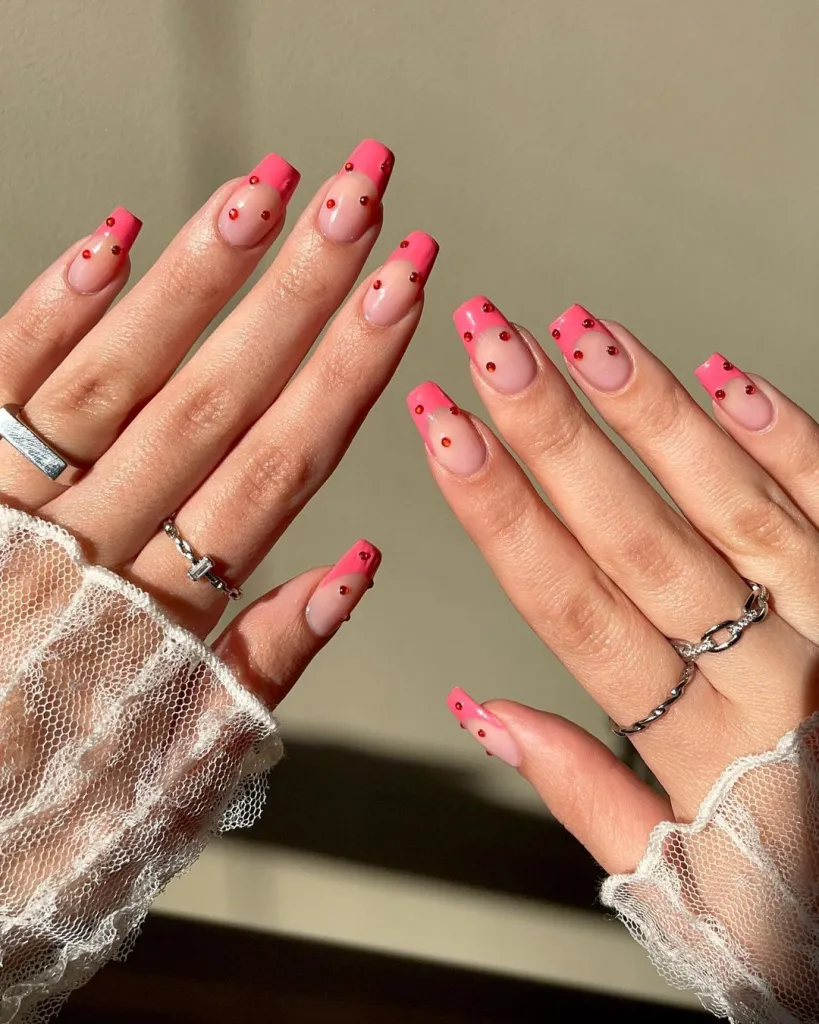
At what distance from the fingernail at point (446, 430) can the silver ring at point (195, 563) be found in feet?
0.61

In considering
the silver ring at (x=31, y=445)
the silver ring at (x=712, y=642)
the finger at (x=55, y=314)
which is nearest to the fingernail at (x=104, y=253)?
the finger at (x=55, y=314)

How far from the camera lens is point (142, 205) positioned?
2.52 ft

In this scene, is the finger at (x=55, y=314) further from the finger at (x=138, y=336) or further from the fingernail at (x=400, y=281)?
the fingernail at (x=400, y=281)

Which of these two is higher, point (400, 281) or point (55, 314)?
point (400, 281)

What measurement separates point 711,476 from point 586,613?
139mm

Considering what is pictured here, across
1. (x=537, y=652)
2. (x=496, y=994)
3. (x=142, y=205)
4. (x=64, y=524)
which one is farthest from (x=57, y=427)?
(x=496, y=994)

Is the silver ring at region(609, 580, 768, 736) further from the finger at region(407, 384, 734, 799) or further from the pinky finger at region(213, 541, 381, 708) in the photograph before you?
the pinky finger at region(213, 541, 381, 708)

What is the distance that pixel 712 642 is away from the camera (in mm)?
594

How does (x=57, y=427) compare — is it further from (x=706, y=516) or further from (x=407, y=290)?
(x=706, y=516)

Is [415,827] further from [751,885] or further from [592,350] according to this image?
[592,350]

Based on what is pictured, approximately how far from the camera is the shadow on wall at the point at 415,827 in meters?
0.94

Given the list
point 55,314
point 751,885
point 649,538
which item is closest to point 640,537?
point 649,538

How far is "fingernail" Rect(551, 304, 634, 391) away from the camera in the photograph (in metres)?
0.56

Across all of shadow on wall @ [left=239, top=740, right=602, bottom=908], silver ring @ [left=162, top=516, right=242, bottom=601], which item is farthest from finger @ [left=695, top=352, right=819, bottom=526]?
shadow on wall @ [left=239, top=740, right=602, bottom=908]
